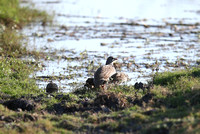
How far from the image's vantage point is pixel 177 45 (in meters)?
18.6

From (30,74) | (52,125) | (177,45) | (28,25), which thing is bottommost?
(52,125)

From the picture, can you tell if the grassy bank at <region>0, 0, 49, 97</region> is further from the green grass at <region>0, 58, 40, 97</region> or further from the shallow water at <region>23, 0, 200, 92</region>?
the shallow water at <region>23, 0, 200, 92</region>

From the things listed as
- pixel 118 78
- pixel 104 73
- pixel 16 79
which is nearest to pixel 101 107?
→ pixel 104 73

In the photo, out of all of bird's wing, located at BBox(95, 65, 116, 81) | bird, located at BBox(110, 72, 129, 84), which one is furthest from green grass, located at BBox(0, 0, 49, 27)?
bird's wing, located at BBox(95, 65, 116, 81)

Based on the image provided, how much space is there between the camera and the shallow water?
14.5 meters

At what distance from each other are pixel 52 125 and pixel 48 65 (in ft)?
24.1

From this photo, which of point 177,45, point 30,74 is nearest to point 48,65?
point 30,74

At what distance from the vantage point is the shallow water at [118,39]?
14.5m

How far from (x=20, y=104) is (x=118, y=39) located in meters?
11.4

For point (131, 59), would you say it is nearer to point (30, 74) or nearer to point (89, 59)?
point (89, 59)

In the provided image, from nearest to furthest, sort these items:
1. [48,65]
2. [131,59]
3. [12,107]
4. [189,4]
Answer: [12,107], [48,65], [131,59], [189,4]

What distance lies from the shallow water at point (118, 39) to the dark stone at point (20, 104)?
8.19 ft

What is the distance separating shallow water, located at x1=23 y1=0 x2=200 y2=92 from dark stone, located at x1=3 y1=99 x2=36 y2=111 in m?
2.50

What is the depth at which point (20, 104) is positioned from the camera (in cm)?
951
